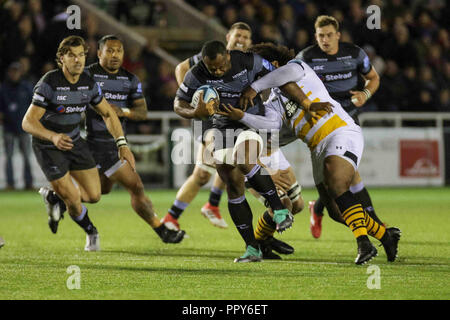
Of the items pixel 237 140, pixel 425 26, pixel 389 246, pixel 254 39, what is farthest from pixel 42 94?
pixel 425 26

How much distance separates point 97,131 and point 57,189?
2.84 feet

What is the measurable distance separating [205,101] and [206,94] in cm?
9

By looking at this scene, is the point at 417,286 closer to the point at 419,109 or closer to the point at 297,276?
the point at 297,276

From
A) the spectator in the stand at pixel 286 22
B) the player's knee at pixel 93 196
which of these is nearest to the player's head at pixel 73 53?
the player's knee at pixel 93 196

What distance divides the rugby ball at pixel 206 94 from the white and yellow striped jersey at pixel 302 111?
0.39 meters

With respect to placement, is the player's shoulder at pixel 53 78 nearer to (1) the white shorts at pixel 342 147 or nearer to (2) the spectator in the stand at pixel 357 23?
(1) the white shorts at pixel 342 147

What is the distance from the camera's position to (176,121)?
1881 centimetres

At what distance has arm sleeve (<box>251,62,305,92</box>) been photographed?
24.5 feet

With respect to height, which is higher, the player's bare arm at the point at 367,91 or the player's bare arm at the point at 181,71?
the player's bare arm at the point at 181,71

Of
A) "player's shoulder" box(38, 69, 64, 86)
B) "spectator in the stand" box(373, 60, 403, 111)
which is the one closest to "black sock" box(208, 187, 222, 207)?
"player's shoulder" box(38, 69, 64, 86)

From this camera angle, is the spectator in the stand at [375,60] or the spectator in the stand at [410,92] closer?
the spectator in the stand at [375,60]

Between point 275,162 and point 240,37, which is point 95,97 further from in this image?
point 240,37

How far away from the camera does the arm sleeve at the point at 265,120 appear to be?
299 inches

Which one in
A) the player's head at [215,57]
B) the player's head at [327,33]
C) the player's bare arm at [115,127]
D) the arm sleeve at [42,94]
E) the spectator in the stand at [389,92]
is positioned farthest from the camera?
the spectator in the stand at [389,92]
